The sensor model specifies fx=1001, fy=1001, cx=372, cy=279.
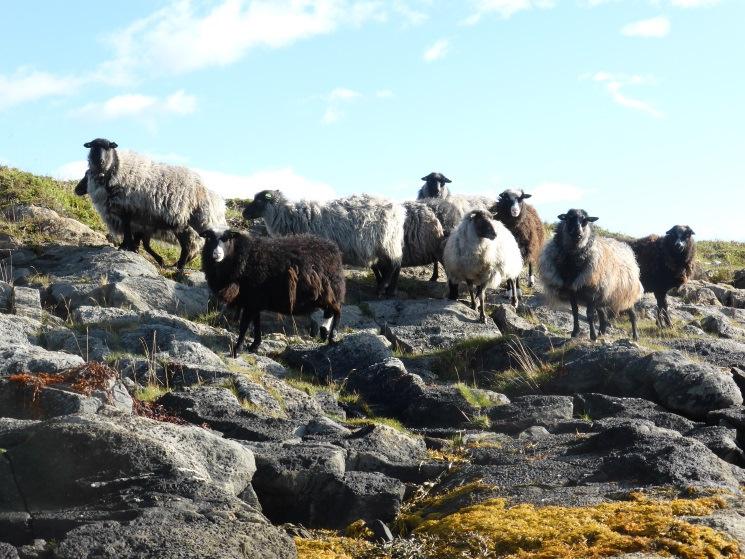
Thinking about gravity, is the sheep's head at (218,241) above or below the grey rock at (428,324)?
above

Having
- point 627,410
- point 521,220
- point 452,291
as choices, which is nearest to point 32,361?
point 627,410

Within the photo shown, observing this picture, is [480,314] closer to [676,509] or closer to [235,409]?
[235,409]

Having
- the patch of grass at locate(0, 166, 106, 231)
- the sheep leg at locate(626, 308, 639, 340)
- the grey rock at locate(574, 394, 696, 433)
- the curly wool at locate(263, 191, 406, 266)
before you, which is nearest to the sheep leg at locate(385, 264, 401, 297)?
the curly wool at locate(263, 191, 406, 266)

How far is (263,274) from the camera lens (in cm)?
1508

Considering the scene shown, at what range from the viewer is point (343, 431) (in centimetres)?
935

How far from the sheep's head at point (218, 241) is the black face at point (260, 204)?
5.22 metres

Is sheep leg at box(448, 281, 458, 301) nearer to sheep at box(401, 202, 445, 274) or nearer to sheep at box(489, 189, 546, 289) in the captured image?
sheep at box(401, 202, 445, 274)

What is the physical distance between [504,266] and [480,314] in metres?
1.35

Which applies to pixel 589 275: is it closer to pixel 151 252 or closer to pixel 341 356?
pixel 341 356

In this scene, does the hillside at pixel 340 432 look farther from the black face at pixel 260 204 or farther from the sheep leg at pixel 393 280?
the black face at pixel 260 204

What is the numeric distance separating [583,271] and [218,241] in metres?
6.80

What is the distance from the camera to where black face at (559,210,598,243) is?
17.8m

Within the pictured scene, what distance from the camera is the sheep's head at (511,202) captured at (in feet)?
70.9

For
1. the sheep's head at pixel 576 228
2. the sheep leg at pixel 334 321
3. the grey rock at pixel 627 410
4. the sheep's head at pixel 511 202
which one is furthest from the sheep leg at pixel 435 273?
the grey rock at pixel 627 410
